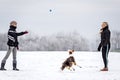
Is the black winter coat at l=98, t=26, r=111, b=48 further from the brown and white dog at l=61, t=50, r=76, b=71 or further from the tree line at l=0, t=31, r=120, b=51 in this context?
the tree line at l=0, t=31, r=120, b=51

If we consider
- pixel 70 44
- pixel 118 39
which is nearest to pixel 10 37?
pixel 70 44

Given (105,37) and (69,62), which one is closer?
(69,62)

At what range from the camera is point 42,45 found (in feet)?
420

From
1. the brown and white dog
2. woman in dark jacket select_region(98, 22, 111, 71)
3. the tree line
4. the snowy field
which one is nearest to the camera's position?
the snowy field

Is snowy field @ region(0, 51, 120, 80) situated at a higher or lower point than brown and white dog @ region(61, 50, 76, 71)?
lower

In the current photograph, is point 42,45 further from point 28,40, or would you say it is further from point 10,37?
point 10,37

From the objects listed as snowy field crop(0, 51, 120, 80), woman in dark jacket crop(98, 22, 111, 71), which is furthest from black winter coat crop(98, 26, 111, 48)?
snowy field crop(0, 51, 120, 80)

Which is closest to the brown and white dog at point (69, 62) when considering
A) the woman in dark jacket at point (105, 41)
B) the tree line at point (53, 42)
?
the woman in dark jacket at point (105, 41)

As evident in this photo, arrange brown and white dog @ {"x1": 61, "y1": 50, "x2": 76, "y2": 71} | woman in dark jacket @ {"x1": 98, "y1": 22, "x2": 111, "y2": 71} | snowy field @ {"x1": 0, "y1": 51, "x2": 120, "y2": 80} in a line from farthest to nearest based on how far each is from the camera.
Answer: woman in dark jacket @ {"x1": 98, "y1": 22, "x2": 111, "y2": 71}, brown and white dog @ {"x1": 61, "y1": 50, "x2": 76, "y2": 71}, snowy field @ {"x1": 0, "y1": 51, "x2": 120, "y2": 80}

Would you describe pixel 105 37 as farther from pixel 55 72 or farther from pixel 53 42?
pixel 53 42

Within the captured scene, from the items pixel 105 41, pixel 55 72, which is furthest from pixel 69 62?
pixel 105 41

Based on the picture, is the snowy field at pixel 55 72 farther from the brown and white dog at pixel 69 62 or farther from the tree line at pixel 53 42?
the tree line at pixel 53 42

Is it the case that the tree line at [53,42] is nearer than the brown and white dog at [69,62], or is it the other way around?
the brown and white dog at [69,62]

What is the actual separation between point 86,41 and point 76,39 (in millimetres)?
3480
